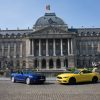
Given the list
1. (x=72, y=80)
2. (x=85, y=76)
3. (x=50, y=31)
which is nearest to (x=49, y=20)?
(x=50, y=31)

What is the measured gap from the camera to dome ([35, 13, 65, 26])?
10786 centimetres

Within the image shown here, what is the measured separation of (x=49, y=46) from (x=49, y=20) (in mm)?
10742

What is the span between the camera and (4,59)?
358 ft

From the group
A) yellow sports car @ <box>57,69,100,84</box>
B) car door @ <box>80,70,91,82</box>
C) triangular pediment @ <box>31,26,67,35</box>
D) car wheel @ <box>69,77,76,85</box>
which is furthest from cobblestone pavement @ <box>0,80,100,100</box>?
triangular pediment @ <box>31,26,67,35</box>

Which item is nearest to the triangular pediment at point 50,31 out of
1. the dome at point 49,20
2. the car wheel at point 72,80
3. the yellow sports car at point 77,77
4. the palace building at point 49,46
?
the palace building at point 49,46

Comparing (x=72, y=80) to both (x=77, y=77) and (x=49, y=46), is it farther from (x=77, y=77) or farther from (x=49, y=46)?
(x=49, y=46)

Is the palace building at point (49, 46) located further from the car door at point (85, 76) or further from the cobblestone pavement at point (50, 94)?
the cobblestone pavement at point (50, 94)

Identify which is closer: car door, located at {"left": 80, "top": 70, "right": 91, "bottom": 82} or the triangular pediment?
car door, located at {"left": 80, "top": 70, "right": 91, "bottom": 82}

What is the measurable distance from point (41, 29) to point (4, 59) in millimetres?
20459

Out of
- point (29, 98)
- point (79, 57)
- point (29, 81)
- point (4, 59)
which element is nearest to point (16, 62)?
point (4, 59)

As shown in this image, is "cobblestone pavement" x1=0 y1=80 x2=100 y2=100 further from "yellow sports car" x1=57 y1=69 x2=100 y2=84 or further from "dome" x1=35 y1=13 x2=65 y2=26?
"dome" x1=35 y1=13 x2=65 y2=26

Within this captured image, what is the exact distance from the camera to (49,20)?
108 meters

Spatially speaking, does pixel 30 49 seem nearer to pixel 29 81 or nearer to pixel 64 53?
pixel 64 53

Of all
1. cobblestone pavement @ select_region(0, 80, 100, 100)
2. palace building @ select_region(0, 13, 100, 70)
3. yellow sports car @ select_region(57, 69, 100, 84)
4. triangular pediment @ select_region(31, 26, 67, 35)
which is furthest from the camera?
palace building @ select_region(0, 13, 100, 70)
